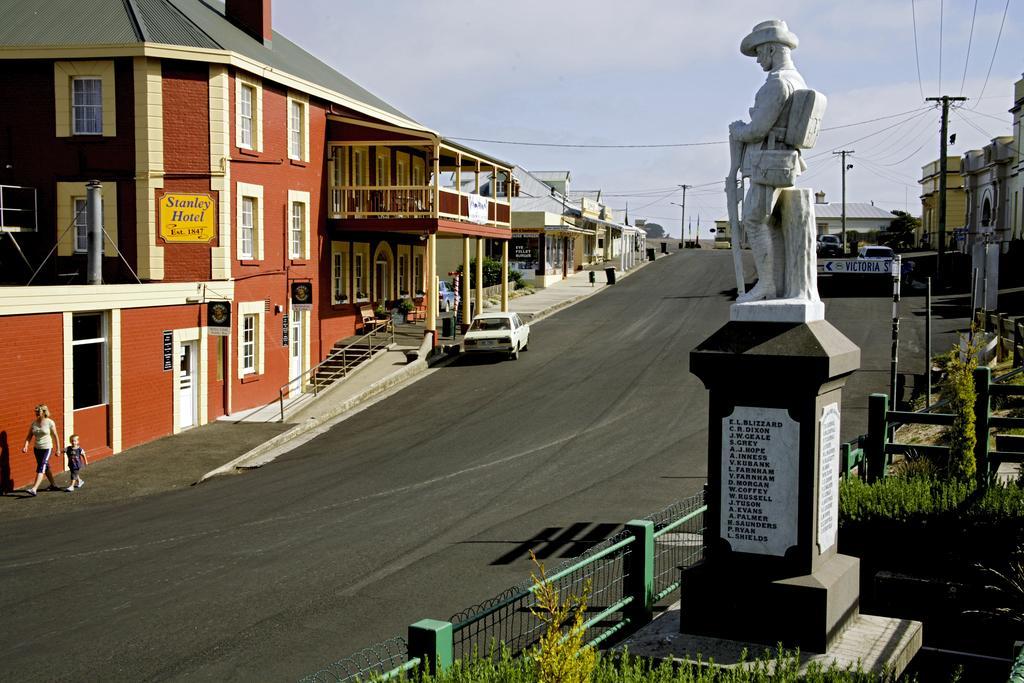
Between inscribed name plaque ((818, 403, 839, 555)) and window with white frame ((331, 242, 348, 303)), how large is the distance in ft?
87.6

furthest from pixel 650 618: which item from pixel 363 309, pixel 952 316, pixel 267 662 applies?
pixel 952 316

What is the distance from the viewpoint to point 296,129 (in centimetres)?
3153

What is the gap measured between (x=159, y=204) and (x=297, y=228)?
5.24 meters

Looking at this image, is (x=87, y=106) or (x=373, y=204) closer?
(x=87, y=106)

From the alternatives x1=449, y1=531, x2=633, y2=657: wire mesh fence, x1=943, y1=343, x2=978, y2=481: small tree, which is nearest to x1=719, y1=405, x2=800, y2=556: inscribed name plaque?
x1=449, y1=531, x2=633, y2=657: wire mesh fence

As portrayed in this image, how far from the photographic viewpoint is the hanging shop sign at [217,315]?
26.2 meters

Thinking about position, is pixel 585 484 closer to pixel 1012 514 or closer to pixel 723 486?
pixel 1012 514

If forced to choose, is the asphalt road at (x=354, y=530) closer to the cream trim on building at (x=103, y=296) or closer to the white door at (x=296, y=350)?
the white door at (x=296, y=350)

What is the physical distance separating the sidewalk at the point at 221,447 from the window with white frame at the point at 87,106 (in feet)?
28.0

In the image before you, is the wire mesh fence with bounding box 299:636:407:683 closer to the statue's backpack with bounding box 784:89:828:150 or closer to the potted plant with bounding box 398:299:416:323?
the statue's backpack with bounding box 784:89:828:150

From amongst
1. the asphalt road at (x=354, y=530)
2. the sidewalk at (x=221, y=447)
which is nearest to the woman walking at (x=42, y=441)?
the sidewalk at (x=221, y=447)

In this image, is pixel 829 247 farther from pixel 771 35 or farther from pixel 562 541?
pixel 771 35

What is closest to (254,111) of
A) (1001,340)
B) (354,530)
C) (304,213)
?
(304,213)

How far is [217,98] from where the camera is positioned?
1077 inches
